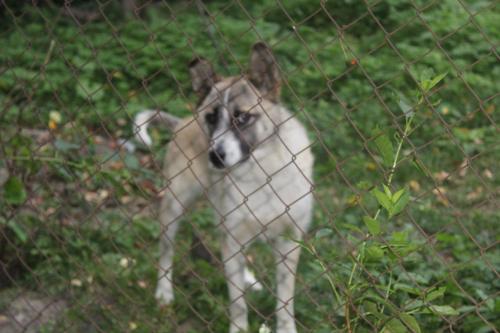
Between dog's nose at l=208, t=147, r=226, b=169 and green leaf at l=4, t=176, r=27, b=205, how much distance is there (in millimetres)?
889

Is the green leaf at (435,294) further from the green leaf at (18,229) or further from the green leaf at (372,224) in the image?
the green leaf at (18,229)

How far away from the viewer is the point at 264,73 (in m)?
3.83

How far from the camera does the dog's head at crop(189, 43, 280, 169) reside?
3818mm

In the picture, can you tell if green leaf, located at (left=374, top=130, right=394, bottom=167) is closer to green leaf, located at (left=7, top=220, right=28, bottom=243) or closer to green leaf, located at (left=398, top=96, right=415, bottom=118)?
green leaf, located at (left=398, top=96, right=415, bottom=118)

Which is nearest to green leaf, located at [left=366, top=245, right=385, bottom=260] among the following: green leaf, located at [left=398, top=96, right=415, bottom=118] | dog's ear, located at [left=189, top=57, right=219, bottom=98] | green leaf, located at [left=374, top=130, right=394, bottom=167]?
green leaf, located at [left=374, top=130, right=394, bottom=167]

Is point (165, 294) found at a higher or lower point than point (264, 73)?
lower

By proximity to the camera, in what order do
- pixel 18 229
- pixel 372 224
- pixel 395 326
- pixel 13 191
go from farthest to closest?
pixel 18 229
pixel 13 191
pixel 395 326
pixel 372 224

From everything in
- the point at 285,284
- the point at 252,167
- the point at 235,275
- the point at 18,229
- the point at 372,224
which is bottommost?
the point at 285,284

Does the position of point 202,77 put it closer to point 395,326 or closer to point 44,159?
point 44,159

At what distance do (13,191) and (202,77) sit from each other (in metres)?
1.10

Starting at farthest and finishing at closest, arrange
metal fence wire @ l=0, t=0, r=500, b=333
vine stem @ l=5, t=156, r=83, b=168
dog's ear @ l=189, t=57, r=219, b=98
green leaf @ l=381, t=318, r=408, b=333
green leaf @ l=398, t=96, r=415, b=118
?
dog's ear @ l=189, t=57, r=219, b=98 → vine stem @ l=5, t=156, r=83, b=168 → metal fence wire @ l=0, t=0, r=500, b=333 → green leaf @ l=381, t=318, r=408, b=333 → green leaf @ l=398, t=96, r=415, b=118

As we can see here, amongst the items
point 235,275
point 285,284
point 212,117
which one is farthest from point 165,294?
point 212,117

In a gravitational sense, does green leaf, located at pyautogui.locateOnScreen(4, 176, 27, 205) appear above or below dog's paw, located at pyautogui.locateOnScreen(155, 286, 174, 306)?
above

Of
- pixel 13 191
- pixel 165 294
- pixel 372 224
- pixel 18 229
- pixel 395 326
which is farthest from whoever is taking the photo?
pixel 165 294
